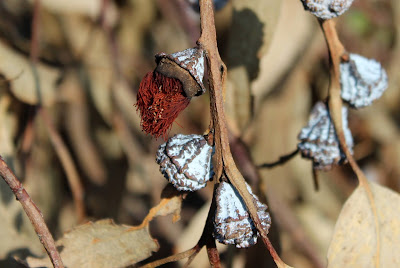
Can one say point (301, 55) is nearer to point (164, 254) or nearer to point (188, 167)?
point (164, 254)

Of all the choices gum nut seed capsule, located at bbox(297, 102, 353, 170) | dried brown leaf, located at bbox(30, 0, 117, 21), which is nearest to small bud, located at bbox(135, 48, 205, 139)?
gum nut seed capsule, located at bbox(297, 102, 353, 170)

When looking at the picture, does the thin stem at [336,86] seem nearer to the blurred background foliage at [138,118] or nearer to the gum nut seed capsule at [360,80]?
the gum nut seed capsule at [360,80]

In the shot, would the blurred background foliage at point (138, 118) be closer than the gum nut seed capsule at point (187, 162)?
No

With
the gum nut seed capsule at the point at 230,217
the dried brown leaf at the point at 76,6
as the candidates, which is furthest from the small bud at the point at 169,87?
the dried brown leaf at the point at 76,6

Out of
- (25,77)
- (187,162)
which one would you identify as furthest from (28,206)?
(25,77)

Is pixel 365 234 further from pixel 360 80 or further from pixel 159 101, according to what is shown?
pixel 159 101

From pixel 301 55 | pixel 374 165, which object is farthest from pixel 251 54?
pixel 374 165
